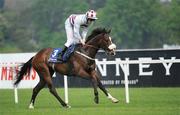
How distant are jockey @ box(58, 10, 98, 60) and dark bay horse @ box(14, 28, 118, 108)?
209mm

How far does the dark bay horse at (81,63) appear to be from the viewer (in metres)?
18.8

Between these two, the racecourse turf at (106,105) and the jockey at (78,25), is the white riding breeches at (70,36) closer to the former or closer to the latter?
the jockey at (78,25)

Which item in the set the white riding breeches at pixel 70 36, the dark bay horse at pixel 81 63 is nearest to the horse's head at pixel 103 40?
the dark bay horse at pixel 81 63

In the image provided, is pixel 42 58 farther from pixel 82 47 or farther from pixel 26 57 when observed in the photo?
pixel 26 57

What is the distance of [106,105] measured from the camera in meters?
19.1

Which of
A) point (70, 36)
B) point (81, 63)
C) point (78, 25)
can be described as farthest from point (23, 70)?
point (78, 25)

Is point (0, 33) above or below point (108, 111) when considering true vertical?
above

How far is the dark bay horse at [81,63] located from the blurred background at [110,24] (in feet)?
132

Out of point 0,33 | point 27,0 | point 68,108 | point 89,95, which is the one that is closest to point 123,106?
point 68,108

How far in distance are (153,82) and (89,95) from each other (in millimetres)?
3907

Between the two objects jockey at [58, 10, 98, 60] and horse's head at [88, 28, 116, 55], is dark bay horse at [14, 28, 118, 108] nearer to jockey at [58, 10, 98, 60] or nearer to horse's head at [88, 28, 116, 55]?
horse's head at [88, 28, 116, 55]

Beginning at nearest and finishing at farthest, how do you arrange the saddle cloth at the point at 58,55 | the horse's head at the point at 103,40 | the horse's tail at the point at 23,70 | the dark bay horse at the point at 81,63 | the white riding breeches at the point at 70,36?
the dark bay horse at the point at 81,63, the horse's head at the point at 103,40, the saddle cloth at the point at 58,55, the white riding breeches at the point at 70,36, the horse's tail at the point at 23,70

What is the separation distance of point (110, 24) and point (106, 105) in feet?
159

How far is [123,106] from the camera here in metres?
18.5
